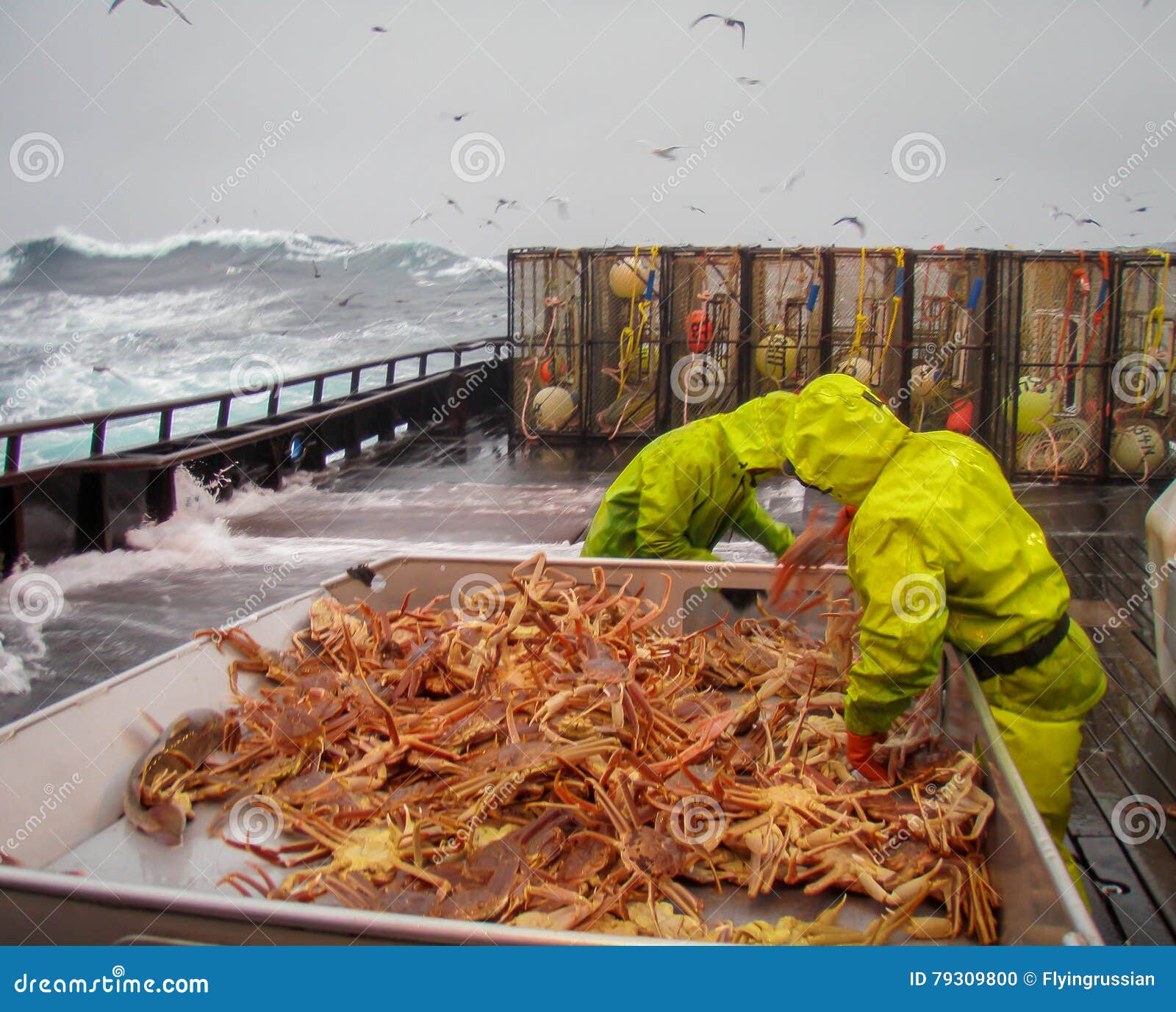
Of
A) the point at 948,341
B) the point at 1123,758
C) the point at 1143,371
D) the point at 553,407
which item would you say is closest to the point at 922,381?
the point at 948,341

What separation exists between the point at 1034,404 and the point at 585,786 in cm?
592

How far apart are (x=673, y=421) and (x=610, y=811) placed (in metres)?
6.09

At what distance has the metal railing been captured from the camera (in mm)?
3912

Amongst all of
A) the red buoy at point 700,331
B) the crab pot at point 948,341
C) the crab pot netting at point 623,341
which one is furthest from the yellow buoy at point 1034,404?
the crab pot netting at point 623,341

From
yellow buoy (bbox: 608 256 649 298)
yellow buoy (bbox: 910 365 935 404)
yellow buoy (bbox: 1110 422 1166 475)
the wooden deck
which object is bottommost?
the wooden deck

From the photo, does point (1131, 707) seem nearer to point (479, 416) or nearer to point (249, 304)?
point (249, 304)

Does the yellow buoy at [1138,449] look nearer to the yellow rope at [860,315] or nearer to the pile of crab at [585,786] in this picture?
the yellow rope at [860,315]

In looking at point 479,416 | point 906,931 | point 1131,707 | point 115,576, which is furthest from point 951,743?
point 479,416

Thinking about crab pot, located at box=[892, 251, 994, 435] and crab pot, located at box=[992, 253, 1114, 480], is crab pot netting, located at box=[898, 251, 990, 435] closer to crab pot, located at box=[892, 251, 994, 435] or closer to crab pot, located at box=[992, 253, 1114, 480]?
crab pot, located at box=[892, 251, 994, 435]

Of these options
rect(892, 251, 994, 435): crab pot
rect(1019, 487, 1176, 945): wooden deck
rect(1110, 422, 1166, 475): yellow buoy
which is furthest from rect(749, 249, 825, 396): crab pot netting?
rect(1019, 487, 1176, 945): wooden deck

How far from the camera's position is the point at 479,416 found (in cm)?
952

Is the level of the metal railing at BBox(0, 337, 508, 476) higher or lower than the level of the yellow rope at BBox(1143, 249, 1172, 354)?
lower

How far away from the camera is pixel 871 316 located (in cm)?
648

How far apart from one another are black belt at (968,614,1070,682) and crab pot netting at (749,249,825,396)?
202 inches
